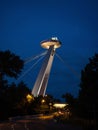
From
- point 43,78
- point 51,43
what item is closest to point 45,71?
point 43,78

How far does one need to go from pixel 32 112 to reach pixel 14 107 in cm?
1039

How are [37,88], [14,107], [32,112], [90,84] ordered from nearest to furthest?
[90,84]
[14,107]
[32,112]
[37,88]

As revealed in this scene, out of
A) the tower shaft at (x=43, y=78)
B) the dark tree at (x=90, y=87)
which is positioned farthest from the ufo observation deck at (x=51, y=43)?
the dark tree at (x=90, y=87)

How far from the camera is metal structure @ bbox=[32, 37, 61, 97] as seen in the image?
261 ft

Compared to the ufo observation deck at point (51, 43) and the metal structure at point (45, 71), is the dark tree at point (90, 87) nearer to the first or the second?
the metal structure at point (45, 71)

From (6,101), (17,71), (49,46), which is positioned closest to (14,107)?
(6,101)

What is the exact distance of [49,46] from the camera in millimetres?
90938

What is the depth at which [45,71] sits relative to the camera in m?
80.6

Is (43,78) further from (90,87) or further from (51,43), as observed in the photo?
(90,87)

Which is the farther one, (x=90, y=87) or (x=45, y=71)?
(x=45, y=71)

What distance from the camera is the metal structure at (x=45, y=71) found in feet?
261

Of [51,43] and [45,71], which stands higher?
[51,43]

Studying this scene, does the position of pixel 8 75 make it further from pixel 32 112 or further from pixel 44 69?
pixel 44 69

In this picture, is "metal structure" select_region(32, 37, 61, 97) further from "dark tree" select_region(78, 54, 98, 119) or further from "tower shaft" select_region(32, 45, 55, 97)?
"dark tree" select_region(78, 54, 98, 119)
